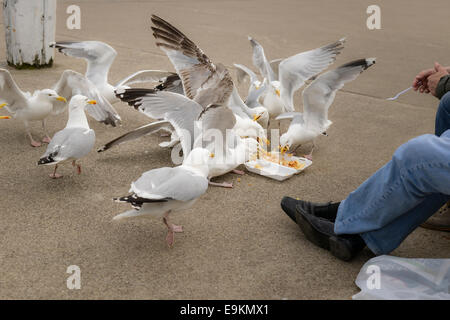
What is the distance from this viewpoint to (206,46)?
22.0 ft

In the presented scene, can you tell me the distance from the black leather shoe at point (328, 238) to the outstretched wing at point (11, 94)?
210cm

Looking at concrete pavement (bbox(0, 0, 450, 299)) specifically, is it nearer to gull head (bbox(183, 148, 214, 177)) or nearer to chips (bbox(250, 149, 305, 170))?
chips (bbox(250, 149, 305, 170))

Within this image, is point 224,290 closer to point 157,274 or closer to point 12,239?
point 157,274

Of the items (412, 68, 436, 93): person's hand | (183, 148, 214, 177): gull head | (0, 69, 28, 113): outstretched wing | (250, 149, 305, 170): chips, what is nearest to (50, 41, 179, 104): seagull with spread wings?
(0, 69, 28, 113): outstretched wing

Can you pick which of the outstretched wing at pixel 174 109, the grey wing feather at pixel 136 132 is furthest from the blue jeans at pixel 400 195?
the grey wing feather at pixel 136 132

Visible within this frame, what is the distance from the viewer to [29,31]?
504 centimetres

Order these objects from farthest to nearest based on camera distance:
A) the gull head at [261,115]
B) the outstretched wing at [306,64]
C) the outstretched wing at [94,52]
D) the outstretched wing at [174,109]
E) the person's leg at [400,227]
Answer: the outstretched wing at [94,52]
the outstretched wing at [306,64]
the gull head at [261,115]
the outstretched wing at [174,109]
the person's leg at [400,227]

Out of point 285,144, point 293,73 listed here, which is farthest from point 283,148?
point 293,73

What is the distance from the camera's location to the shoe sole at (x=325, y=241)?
2314mm

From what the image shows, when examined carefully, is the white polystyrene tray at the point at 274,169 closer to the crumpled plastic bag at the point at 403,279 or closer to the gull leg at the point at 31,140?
the crumpled plastic bag at the point at 403,279

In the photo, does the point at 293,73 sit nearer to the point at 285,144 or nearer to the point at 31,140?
the point at 285,144

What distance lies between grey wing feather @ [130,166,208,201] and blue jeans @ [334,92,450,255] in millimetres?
665
